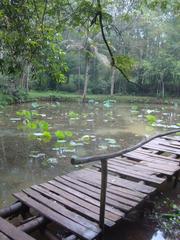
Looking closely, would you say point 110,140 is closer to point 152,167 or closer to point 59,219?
point 152,167

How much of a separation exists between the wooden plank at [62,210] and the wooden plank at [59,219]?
5 centimetres

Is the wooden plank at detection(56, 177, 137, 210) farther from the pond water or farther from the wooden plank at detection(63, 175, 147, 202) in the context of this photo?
the pond water

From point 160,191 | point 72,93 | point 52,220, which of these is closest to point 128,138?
point 160,191

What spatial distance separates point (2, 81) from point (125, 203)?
15699mm

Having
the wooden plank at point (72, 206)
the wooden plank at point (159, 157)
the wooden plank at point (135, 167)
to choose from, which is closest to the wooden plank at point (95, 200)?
the wooden plank at point (72, 206)

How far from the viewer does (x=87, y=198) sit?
363 cm

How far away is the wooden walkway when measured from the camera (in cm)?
298

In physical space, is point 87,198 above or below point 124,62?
below

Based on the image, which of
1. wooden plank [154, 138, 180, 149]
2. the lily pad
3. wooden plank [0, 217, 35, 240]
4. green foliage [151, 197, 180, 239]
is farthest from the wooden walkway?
the lily pad

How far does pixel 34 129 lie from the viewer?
9.55 metres

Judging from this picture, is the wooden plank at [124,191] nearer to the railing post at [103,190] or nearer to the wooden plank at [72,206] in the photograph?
the wooden plank at [72,206]

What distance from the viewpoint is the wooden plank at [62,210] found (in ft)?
9.94

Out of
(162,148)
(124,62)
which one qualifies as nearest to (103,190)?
(124,62)

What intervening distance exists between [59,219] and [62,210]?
0.69ft
